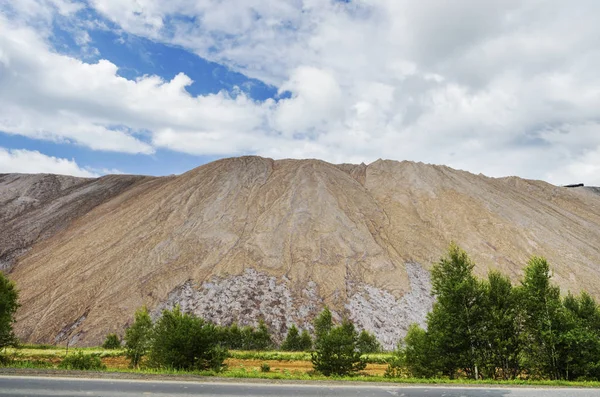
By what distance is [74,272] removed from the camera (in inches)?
2559

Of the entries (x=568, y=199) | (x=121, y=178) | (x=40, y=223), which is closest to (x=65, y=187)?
(x=121, y=178)

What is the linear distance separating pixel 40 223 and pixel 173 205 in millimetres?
31015

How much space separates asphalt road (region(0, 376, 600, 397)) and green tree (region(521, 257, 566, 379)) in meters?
6.22

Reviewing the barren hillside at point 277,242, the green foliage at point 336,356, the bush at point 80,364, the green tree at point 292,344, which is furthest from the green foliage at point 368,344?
the bush at point 80,364

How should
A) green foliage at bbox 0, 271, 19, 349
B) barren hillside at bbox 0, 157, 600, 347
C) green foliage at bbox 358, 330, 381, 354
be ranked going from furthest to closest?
barren hillside at bbox 0, 157, 600, 347 < green foliage at bbox 358, 330, 381, 354 < green foliage at bbox 0, 271, 19, 349

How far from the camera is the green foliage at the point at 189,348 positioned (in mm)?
15594

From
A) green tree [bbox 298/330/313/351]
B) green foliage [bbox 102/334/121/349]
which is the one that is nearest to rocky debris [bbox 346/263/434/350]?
green tree [bbox 298/330/313/351]

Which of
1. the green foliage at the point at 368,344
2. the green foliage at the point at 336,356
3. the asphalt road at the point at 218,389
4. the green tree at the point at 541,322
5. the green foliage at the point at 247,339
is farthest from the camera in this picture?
the green foliage at the point at 368,344

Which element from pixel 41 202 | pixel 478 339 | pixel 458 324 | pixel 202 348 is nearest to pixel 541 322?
pixel 478 339

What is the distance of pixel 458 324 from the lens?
19.3 metres

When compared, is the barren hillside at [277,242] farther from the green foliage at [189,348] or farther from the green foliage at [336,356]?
the green foliage at [189,348]

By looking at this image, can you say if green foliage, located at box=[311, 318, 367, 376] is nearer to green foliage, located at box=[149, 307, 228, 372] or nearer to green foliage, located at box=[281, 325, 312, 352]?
green foliage, located at box=[149, 307, 228, 372]

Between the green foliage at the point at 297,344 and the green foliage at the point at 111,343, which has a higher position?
the green foliage at the point at 111,343

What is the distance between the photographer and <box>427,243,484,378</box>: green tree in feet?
61.4
